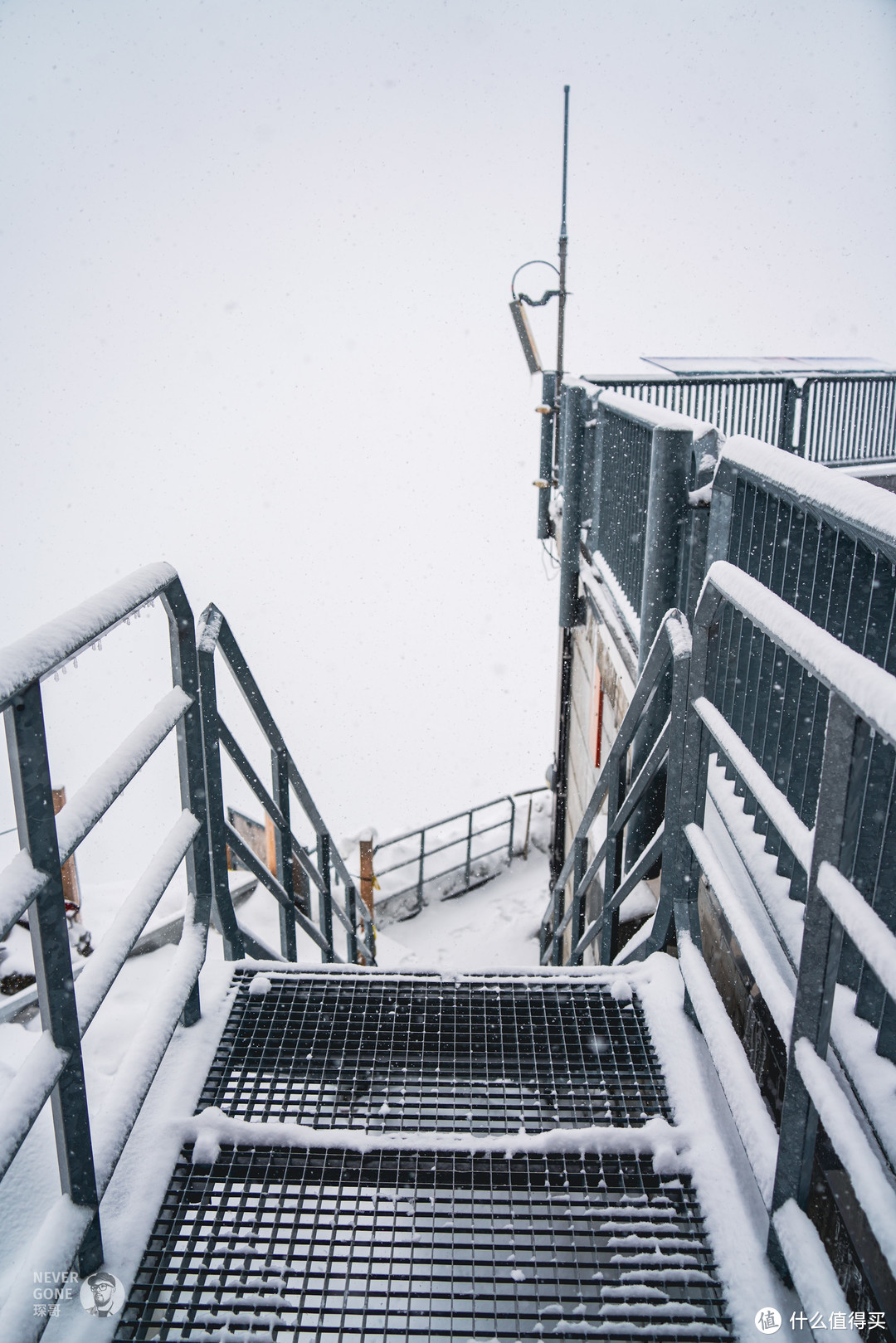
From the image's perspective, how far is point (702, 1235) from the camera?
199cm

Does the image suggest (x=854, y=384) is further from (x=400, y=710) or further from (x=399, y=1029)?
(x=400, y=710)

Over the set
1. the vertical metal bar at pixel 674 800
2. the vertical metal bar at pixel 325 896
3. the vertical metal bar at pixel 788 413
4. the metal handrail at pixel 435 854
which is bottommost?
the metal handrail at pixel 435 854

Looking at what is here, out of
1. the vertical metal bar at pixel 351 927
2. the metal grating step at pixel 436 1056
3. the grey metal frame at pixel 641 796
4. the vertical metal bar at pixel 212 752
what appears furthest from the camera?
the vertical metal bar at pixel 351 927

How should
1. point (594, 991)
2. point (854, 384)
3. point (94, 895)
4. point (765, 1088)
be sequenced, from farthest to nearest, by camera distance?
point (94, 895) < point (854, 384) < point (594, 991) < point (765, 1088)

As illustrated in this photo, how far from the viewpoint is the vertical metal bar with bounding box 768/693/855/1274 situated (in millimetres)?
1403

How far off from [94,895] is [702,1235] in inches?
444

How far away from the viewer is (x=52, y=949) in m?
1.58

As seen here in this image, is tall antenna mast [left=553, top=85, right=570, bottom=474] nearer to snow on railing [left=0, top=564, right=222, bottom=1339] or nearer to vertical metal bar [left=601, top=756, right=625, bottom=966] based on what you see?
vertical metal bar [left=601, top=756, right=625, bottom=966]

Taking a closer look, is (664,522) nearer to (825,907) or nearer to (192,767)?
(192,767)

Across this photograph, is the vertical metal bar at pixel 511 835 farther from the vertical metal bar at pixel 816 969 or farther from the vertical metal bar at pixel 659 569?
the vertical metal bar at pixel 816 969

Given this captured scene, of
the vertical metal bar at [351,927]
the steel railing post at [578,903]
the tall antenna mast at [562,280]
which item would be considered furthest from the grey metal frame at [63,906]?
the tall antenna mast at [562,280]

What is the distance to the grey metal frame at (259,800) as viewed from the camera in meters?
2.79

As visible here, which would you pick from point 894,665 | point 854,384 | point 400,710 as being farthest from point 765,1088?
point 400,710

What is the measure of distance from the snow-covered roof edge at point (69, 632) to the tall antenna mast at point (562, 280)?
26.2 feet
